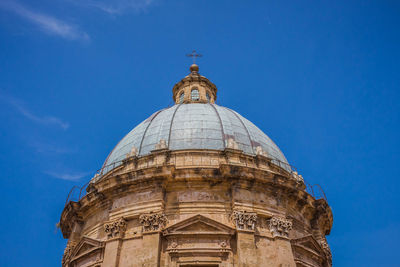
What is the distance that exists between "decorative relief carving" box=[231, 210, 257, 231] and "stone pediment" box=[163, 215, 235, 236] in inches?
17.3

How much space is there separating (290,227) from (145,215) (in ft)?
23.1

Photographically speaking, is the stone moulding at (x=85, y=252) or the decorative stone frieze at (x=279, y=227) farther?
the stone moulding at (x=85, y=252)

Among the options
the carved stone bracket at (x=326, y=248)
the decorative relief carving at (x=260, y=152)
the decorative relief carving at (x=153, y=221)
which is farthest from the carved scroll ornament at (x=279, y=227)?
the decorative relief carving at (x=153, y=221)

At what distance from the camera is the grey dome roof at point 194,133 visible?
24141mm

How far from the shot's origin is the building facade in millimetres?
18469

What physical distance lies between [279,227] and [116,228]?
7.74 meters

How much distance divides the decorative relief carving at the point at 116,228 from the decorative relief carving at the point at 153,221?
1.00 metres

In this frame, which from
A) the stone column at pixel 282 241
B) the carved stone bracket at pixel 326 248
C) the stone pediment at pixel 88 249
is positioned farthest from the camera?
the carved stone bracket at pixel 326 248

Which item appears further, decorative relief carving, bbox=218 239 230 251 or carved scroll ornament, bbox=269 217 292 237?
carved scroll ornament, bbox=269 217 292 237

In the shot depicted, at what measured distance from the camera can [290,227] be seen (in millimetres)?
20047

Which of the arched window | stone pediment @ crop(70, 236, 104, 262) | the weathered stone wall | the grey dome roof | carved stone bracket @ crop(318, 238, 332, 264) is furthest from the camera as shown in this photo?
the arched window

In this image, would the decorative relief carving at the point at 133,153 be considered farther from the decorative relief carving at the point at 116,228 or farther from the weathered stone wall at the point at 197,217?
the decorative relief carving at the point at 116,228

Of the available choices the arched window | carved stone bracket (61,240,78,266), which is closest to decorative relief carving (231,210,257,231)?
carved stone bracket (61,240,78,266)

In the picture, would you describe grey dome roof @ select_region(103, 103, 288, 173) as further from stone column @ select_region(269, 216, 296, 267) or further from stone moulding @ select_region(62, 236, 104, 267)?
stone moulding @ select_region(62, 236, 104, 267)
